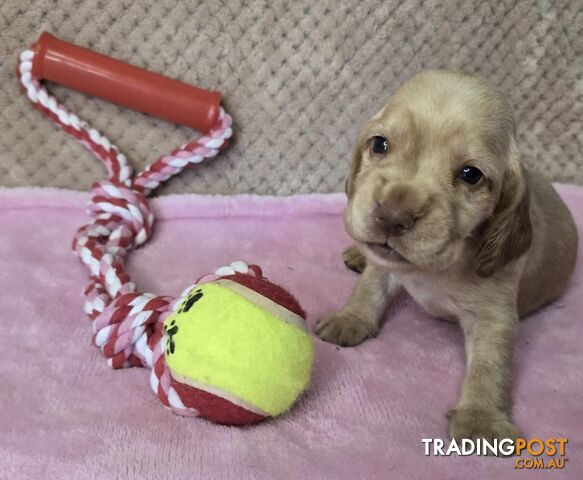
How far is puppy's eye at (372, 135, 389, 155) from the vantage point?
1.94m

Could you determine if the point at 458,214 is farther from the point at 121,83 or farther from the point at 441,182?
the point at 121,83

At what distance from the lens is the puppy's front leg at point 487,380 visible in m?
1.79

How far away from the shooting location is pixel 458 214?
185 centimetres

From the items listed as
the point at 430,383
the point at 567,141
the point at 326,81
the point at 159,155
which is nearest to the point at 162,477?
the point at 430,383

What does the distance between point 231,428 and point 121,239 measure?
1.12 metres

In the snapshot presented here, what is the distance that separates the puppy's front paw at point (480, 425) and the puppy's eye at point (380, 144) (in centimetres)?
73

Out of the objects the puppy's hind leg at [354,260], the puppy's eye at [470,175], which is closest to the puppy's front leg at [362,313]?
the puppy's hind leg at [354,260]

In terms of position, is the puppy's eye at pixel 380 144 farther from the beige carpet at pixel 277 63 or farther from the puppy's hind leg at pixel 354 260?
the beige carpet at pixel 277 63

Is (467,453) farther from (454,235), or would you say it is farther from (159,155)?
(159,155)

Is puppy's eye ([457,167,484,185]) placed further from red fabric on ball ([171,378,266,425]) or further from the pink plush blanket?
red fabric on ball ([171,378,266,425])

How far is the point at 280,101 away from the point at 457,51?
829mm

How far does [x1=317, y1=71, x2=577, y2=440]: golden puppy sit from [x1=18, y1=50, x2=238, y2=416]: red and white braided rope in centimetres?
44

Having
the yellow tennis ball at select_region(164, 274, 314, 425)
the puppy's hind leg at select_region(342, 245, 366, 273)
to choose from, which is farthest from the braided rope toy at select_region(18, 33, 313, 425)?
the puppy's hind leg at select_region(342, 245, 366, 273)

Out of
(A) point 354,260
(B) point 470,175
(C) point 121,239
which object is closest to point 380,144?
(B) point 470,175
